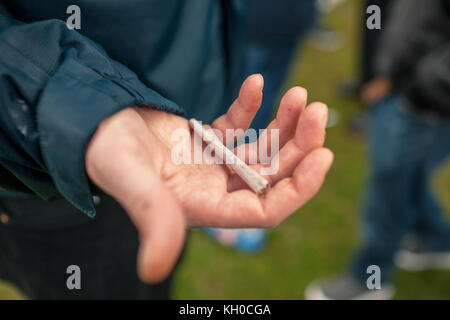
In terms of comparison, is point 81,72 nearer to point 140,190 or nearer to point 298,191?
point 140,190

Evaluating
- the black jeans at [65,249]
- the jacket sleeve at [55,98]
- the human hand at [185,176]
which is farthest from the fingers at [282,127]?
the black jeans at [65,249]

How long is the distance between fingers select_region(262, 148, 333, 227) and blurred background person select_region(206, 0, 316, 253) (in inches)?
43.7

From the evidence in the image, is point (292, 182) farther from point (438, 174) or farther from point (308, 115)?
point (438, 174)

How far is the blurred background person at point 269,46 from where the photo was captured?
2049 millimetres

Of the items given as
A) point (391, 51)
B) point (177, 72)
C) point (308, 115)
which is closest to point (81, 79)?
point (177, 72)

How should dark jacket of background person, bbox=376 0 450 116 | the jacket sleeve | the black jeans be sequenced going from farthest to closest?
dark jacket of background person, bbox=376 0 450 116 → the black jeans → the jacket sleeve

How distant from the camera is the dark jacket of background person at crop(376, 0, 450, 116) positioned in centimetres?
151

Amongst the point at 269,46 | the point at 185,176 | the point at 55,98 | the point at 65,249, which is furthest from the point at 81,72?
the point at 269,46

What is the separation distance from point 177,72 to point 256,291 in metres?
1.44

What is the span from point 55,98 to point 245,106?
0.43m

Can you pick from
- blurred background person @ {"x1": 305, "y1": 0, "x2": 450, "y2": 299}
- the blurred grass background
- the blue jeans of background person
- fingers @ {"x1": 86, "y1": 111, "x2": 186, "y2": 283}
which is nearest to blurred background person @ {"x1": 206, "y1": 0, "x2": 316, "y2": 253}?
the blurred grass background

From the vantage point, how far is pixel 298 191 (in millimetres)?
812

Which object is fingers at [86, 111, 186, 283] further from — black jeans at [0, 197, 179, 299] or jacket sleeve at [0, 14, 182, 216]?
black jeans at [0, 197, 179, 299]
